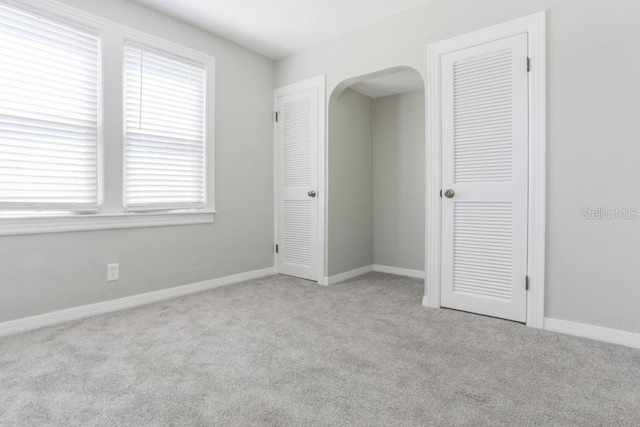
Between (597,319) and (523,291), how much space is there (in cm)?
41

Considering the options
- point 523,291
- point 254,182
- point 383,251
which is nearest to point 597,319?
point 523,291

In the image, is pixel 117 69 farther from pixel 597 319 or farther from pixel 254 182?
pixel 597 319

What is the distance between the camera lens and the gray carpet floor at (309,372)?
137 cm

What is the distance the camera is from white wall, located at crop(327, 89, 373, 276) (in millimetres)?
3564

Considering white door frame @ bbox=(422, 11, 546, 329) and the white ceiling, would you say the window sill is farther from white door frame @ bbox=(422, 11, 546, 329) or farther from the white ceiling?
white door frame @ bbox=(422, 11, 546, 329)

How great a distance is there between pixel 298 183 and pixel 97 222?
6.06 ft

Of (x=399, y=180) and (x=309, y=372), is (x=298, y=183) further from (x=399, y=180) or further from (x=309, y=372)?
(x=309, y=372)

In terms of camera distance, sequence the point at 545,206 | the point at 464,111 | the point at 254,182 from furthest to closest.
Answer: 1. the point at 254,182
2. the point at 464,111
3. the point at 545,206

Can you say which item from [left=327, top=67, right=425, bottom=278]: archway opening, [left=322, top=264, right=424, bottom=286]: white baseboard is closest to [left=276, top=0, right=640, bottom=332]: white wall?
[left=327, top=67, right=425, bottom=278]: archway opening

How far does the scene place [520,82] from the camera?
2332mm

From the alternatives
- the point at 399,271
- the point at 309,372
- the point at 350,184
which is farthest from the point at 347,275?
the point at 309,372

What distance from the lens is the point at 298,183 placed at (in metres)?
3.69

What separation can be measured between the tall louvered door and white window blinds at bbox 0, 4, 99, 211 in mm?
2641

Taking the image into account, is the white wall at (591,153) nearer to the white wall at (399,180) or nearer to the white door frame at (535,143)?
the white door frame at (535,143)
